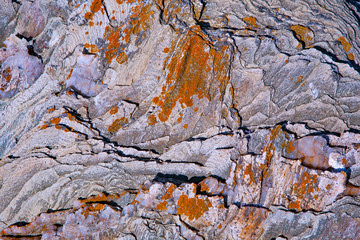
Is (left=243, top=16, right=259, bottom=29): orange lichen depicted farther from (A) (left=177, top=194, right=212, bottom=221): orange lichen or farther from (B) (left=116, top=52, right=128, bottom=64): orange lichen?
(A) (left=177, top=194, right=212, bottom=221): orange lichen

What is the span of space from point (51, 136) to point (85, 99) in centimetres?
130

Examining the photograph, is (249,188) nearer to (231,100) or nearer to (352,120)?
(231,100)

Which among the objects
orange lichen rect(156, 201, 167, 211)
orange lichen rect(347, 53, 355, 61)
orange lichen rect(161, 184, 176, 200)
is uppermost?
orange lichen rect(347, 53, 355, 61)

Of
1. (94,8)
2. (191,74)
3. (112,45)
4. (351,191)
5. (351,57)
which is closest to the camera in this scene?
(351,191)

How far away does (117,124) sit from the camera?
25.8 ft

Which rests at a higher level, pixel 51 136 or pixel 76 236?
pixel 51 136

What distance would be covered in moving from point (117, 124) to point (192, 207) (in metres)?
2.97

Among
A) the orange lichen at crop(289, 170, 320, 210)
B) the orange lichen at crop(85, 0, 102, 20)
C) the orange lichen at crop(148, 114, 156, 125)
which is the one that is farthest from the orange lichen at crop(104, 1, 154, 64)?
the orange lichen at crop(289, 170, 320, 210)

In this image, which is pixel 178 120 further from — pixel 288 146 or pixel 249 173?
pixel 288 146

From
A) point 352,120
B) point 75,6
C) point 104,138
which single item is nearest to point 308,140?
point 352,120

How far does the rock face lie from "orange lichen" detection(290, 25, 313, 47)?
0.05 meters

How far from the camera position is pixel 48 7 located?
29.7ft

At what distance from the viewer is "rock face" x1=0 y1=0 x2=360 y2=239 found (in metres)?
6.57

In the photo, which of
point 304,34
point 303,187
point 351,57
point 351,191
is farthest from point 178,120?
point 351,57
